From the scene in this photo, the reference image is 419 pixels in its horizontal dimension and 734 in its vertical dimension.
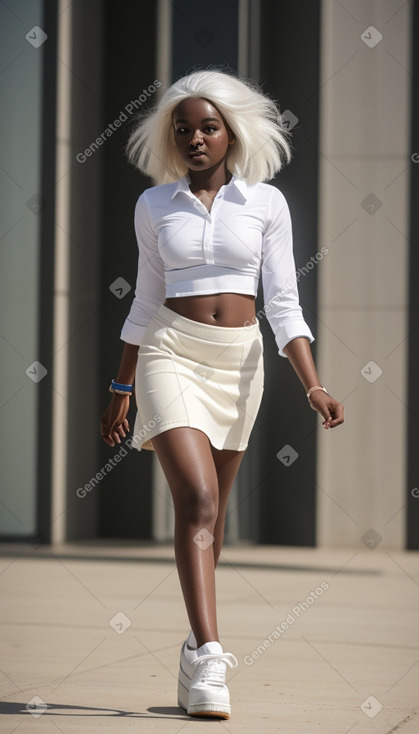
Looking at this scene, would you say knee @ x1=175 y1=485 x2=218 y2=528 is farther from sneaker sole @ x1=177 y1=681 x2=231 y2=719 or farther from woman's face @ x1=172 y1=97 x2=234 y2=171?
woman's face @ x1=172 y1=97 x2=234 y2=171

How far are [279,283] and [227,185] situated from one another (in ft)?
1.15

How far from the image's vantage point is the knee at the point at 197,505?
11.4 ft

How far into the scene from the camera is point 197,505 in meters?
3.49

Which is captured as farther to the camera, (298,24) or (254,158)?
(298,24)

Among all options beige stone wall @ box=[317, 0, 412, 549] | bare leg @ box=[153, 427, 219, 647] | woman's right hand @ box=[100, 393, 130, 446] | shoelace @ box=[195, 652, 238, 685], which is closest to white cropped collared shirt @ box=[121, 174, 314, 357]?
woman's right hand @ box=[100, 393, 130, 446]

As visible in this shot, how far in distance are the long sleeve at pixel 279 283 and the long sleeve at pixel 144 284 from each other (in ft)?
1.12

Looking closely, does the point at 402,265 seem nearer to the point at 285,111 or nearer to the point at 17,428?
the point at 285,111

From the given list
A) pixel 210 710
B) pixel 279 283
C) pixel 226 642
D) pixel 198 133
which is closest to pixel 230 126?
pixel 198 133

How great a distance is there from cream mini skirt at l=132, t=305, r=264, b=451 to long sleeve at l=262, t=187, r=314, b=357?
0.31ft

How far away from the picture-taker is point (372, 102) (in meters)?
9.30

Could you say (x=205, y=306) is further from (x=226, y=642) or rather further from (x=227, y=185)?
(x=226, y=642)

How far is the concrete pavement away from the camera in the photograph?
3527 mm

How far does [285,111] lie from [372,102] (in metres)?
0.67

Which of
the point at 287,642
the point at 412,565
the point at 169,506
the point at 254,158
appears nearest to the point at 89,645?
the point at 287,642
